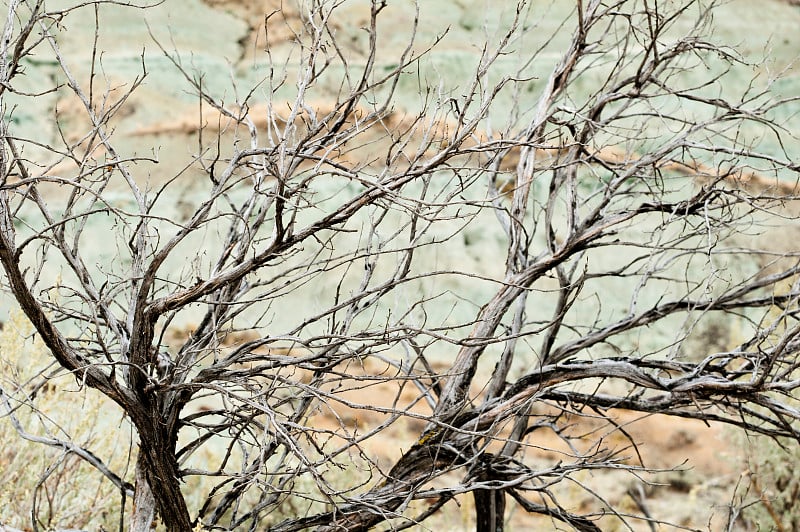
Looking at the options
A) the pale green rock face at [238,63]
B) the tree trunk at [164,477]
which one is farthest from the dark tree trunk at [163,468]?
the pale green rock face at [238,63]

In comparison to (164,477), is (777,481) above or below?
above

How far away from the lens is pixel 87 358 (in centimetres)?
316

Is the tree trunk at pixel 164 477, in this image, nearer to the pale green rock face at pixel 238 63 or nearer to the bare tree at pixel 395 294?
the bare tree at pixel 395 294

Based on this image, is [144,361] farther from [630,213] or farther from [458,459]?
[630,213]

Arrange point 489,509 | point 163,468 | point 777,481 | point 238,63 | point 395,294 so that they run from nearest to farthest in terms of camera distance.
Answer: point 163,468 → point 489,509 → point 395,294 → point 777,481 → point 238,63

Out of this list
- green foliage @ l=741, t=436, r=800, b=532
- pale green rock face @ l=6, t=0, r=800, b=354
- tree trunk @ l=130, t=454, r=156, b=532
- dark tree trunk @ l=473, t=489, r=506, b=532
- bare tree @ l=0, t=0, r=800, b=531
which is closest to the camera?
bare tree @ l=0, t=0, r=800, b=531

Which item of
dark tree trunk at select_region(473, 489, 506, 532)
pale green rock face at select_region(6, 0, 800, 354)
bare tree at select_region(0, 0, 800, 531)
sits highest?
pale green rock face at select_region(6, 0, 800, 354)

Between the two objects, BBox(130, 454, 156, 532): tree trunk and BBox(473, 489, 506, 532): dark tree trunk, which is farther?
BBox(473, 489, 506, 532): dark tree trunk

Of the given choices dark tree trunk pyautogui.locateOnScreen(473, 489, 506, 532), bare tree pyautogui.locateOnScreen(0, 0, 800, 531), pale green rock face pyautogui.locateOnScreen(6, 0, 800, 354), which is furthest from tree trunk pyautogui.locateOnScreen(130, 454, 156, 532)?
pale green rock face pyautogui.locateOnScreen(6, 0, 800, 354)

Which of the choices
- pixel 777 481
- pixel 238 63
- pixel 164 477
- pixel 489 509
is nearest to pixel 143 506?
pixel 164 477

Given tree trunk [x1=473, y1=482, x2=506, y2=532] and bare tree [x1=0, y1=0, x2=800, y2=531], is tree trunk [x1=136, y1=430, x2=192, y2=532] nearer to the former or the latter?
bare tree [x1=0, y1=0, x2=800, y2=531]

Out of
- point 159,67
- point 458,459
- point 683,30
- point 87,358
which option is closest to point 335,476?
point 458,459

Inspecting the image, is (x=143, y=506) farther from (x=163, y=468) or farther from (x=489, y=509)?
(x=489, y=509)

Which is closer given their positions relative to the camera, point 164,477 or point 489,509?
point 164,477
